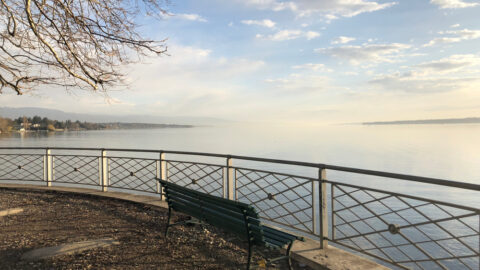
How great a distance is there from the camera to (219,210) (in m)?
3.69

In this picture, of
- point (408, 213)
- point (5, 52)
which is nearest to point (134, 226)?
point (5, 52)

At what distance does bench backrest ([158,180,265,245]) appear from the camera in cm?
327

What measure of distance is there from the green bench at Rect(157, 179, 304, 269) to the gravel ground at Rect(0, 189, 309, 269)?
0.45 meters

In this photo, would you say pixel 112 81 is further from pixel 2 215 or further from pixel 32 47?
pixel 2 215

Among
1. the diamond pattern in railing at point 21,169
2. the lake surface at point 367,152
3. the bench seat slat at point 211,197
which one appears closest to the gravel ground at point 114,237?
the bench seat slat at point 211,197

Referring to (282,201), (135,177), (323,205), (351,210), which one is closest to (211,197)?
(323,205)

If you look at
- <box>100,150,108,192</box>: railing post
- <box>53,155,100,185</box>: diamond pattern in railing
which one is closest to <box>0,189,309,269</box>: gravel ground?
<box>100,150,108,192</box>: railing post

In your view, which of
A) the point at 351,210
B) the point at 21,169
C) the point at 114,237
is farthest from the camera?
the point at 21,169

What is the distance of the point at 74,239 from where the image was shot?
448 centimetres

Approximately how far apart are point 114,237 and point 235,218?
210 centimetres

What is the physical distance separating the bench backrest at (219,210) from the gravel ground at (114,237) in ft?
1.48

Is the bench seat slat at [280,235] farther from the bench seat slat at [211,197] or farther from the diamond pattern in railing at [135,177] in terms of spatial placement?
the diamond pattern in railing at [135,177]

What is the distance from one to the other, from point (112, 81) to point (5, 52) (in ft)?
7.95

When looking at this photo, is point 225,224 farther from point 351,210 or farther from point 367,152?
point 367,152
